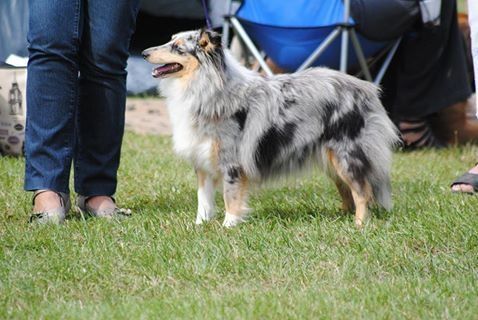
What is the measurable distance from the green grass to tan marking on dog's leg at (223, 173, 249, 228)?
59mm

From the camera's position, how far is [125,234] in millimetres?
3682

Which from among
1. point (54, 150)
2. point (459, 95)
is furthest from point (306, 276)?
point (459, 95)

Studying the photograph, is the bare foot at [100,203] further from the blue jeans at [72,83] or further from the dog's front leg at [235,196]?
the dog's front leg at [235,196]

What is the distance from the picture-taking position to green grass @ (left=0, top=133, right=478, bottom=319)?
276 cm

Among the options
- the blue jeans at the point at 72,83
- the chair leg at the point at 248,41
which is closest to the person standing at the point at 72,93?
the blue jeans at the point at 72,83

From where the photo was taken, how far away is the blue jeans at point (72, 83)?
3.73 metres

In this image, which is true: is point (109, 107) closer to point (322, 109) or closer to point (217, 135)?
point (217, 135)

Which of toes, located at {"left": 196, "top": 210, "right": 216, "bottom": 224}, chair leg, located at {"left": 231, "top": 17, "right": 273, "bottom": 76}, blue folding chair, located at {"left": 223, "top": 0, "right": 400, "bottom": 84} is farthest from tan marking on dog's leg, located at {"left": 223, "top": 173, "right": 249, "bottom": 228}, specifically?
chair leg, located at {"left": 231, "top": 17, "right": 273, "bottom": 76}

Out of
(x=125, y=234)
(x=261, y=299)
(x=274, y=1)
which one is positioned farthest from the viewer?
(x=274, y=1)

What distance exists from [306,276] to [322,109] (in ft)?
3.32

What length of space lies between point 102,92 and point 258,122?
28.2 inches

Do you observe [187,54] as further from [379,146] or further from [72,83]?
[379,146]

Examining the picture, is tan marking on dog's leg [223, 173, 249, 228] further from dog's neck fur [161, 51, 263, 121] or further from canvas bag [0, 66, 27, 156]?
canvas bag [0, 66, 27, 156]

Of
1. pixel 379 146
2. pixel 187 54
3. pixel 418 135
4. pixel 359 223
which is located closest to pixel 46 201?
pixel 187 54
